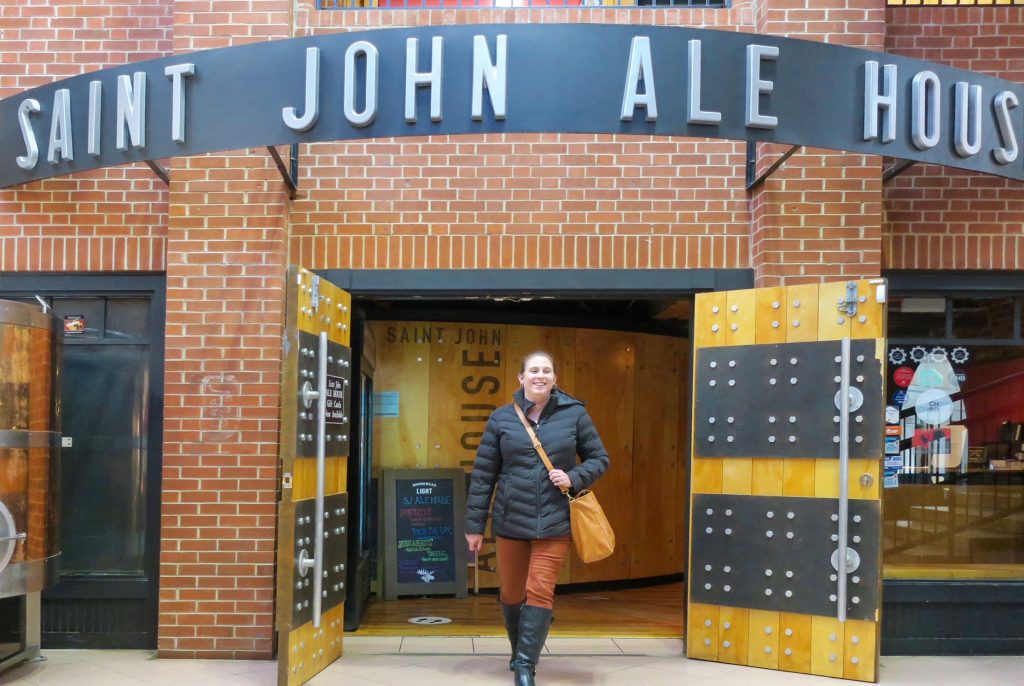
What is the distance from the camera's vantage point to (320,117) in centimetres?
542

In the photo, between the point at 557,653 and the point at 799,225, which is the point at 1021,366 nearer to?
the point at 799,225

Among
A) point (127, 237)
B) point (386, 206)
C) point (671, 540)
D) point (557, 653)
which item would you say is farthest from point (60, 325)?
point (671, 540)

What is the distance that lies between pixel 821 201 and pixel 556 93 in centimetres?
235

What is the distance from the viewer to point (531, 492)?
19.0 feet

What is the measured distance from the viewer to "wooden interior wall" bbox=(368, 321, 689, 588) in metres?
9.43

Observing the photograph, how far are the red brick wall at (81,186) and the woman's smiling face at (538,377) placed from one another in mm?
2688

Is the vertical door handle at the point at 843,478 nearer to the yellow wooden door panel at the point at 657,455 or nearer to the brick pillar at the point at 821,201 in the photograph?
the brick pillar at the point at 821,201

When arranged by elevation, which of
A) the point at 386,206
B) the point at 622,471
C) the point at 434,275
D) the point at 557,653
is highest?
the point at 386,206

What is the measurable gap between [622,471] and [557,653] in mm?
3136

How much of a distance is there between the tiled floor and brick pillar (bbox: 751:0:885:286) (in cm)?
244

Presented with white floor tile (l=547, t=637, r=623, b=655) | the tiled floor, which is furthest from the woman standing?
white floor tile (l=547, t=637, r=623, b=655)

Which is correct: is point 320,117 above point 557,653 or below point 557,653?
above

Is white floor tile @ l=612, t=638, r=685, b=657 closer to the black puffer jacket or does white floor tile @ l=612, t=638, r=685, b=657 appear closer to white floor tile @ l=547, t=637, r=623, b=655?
white floor tile @ l=547, t=637, r=623, b=655

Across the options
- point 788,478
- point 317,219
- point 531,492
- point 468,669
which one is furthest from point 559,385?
point 531,492
